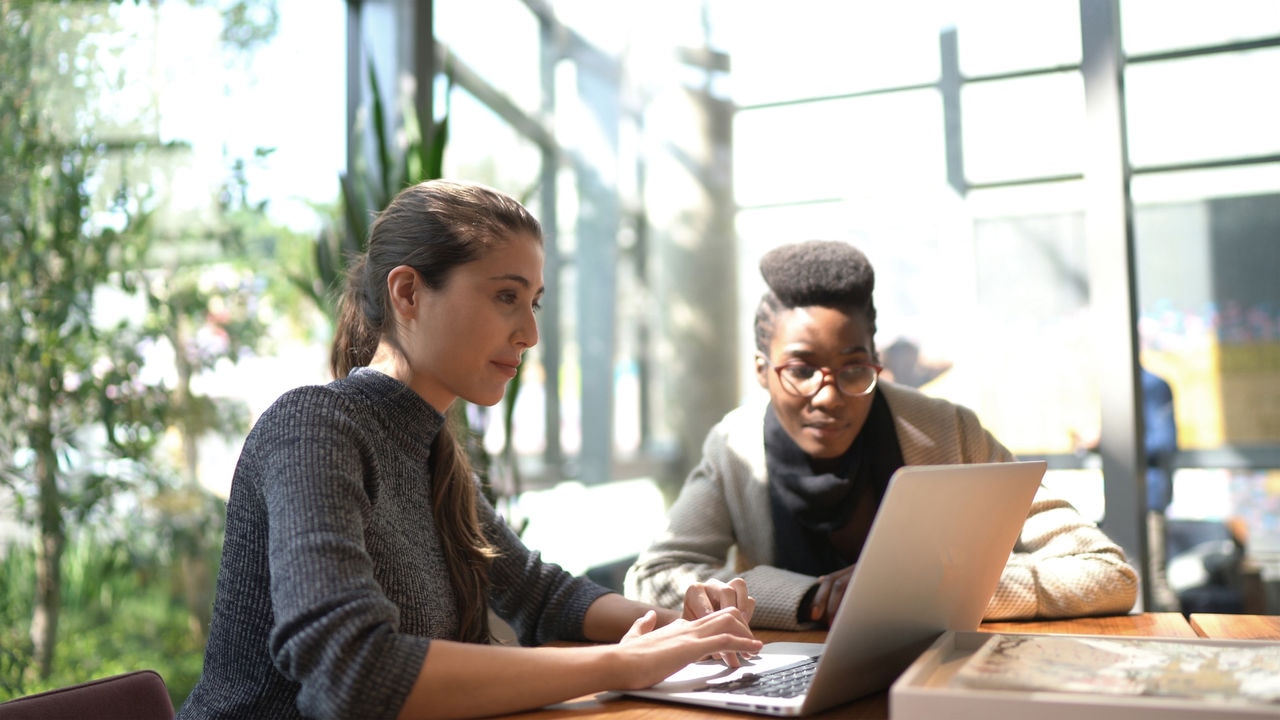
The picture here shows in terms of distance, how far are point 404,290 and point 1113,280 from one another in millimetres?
2612

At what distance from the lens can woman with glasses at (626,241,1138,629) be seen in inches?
74.0

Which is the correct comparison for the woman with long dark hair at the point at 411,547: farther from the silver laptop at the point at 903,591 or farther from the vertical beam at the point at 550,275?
the vertical beam at the point at 550,275

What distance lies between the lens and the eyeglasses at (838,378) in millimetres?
1941

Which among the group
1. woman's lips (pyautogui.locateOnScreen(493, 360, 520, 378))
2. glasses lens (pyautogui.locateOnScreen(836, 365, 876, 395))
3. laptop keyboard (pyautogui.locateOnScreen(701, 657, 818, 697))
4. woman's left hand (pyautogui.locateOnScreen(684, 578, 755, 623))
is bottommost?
laptop keyboard (pyautogui.locateOnScreen(701, 657, 818, 697))

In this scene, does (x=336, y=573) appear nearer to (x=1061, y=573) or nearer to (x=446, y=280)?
(x=446, y=280)

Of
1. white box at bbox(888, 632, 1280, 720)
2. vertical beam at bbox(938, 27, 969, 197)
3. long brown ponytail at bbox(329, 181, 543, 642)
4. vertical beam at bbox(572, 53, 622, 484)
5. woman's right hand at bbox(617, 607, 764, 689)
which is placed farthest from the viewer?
vertical beam at bbox(572, 53, 622, 484)

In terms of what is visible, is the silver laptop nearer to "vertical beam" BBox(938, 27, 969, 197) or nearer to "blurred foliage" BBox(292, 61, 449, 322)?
"blurred foliage" BBox(292, 61, 449, 322)

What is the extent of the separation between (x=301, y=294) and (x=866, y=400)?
1986mm

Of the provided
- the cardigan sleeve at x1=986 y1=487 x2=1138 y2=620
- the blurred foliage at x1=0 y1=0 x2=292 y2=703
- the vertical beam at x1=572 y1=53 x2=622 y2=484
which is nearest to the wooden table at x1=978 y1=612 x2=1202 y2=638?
the cardigan sleeve at x1=986 y1=487 x2=1138 y2=620

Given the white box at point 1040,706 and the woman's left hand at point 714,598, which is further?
the woman's left hand at point 714,598

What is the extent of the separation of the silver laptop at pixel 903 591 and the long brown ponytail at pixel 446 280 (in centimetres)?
37

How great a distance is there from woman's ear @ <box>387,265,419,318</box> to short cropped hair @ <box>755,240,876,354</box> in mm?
804

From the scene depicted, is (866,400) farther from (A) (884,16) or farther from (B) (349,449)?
(A) (884,16)

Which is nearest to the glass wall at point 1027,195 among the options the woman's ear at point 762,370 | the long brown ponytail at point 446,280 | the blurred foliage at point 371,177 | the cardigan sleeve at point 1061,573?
the blurred foliage at point 371,177
